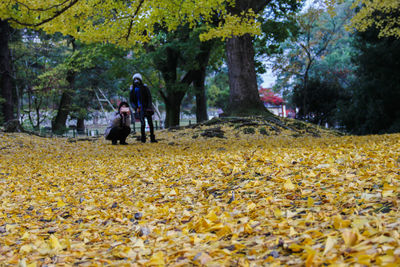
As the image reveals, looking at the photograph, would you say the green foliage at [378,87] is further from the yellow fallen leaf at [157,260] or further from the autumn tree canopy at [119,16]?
the yellow fallen leaf at [157,260]

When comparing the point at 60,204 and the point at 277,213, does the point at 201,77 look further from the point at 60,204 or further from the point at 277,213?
the point at 277,213

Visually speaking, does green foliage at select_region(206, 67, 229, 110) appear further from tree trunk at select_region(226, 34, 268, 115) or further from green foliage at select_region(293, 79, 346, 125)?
tree trunk at select_region(226, 34, 268, 115)

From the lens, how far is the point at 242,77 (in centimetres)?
939

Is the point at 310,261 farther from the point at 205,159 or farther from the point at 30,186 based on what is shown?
the point at 30,186

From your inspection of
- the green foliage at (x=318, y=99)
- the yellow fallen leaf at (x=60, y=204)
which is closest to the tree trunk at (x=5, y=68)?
the yellow fallen leaf at (x=60, y=204)

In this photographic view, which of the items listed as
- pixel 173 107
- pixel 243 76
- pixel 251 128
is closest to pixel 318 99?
pixel 173 107

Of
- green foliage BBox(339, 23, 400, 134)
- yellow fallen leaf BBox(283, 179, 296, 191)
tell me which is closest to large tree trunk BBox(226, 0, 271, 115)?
green foliage BBox(339, 23, 400, 134)

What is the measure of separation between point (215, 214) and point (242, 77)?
7573 mm

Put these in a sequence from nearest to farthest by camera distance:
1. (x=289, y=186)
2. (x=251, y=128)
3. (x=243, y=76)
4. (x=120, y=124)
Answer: (x=289, y=186) → (x=120, y=124) → (x=251, y=128) → (x=243, y=76)

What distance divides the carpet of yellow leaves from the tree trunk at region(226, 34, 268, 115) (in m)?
5.49

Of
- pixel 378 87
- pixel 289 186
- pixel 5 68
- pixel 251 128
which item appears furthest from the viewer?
pixel 378 87

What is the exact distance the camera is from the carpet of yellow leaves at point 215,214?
151cm

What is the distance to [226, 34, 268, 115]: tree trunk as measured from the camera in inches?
370

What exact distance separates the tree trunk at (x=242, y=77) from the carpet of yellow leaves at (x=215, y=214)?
18.0 ft
